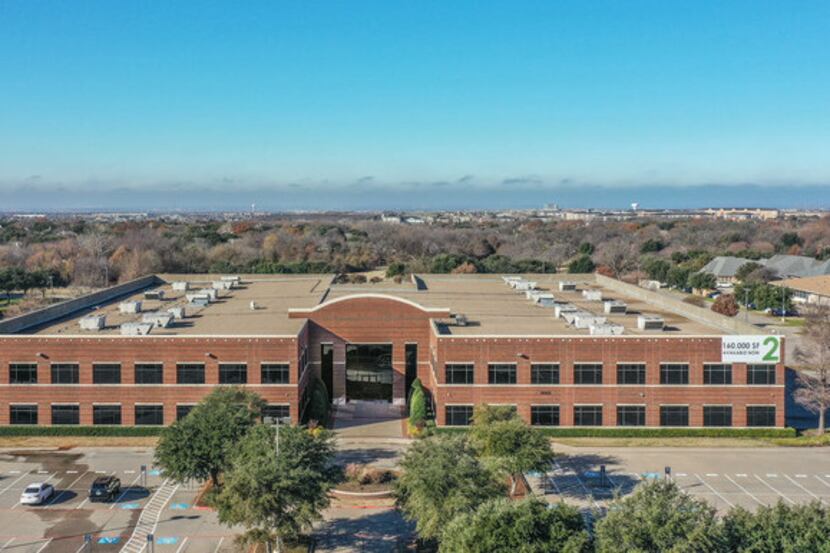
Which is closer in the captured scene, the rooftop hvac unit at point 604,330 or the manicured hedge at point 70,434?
the manicured hedge at point 70,434

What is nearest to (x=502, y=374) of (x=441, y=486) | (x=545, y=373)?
(x=545, y=373)

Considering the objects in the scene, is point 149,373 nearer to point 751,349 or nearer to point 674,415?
point 674,415

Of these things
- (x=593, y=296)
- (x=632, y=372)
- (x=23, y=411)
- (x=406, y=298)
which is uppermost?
(x=406, y=298)

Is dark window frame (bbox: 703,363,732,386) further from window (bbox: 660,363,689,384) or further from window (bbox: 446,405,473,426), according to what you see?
window (bbox: 446,405,473,426)

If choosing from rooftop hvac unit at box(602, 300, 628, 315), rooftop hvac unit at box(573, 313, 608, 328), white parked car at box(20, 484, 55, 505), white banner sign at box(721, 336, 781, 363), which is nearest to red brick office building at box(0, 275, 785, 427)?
white banner sign at box(721, 336, 781, 363)

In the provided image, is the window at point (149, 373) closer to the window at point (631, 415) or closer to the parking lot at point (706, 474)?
the parking lot at point (706, 474)

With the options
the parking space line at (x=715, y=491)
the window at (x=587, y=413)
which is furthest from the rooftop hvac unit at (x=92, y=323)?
the parking space line at (x=715, y=491)

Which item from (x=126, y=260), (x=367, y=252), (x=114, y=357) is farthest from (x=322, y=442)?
(x=367, y=252)
